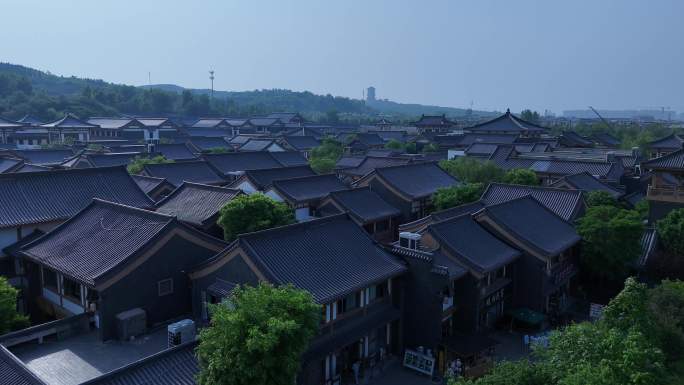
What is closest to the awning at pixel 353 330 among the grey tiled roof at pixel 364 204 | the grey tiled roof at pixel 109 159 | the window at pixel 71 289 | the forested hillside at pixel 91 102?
the window at pixel 71 289

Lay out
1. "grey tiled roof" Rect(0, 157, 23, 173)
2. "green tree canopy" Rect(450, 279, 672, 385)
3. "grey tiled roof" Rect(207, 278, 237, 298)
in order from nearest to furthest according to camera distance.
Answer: "green tree canopy" Rect(450, 279, 672, 385), "grey tiled roof" Rect(207, 278, 237, 298), "grey tiled roof" Rect(0, 157, 23, 173)

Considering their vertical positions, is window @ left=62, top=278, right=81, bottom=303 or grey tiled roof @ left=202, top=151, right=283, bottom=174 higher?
grey tiled roof @ left=202, top=151, right=283, bottom=174

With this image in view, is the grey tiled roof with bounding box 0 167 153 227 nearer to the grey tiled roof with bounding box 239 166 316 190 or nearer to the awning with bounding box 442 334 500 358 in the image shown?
the grey tiled roof with bounding box 239 166 316 190

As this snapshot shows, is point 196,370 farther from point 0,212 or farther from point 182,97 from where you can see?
point 182,97

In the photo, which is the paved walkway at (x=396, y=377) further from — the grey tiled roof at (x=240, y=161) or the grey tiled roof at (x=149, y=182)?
the grey tiled roof at (x=240, y=161)

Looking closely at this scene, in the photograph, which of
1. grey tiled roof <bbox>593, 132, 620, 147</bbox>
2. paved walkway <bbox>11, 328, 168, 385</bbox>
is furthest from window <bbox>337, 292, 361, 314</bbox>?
grey tiled roof <bbox>593, 132, 620, 147</bbox>

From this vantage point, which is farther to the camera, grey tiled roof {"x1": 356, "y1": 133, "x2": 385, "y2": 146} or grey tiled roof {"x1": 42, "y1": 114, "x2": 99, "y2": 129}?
grey tiled roof {"x1": 356, "y1": 133, "x2": 385, "y2": 146}

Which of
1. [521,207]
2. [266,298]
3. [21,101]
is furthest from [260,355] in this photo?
[21,101]
